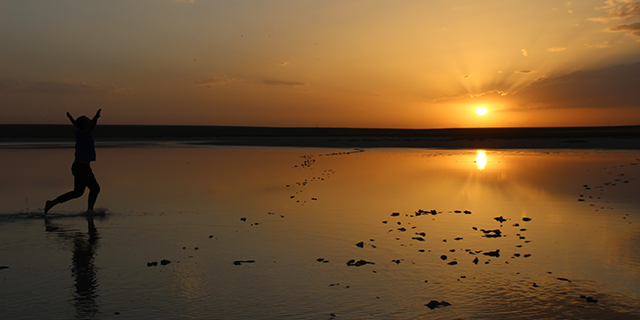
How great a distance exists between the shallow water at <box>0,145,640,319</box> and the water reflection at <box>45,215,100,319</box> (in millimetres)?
31

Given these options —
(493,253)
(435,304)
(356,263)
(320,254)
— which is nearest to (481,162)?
(493,253)

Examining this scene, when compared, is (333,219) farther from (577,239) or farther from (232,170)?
(232,170)

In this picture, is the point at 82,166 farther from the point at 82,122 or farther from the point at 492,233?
the point at 492,233

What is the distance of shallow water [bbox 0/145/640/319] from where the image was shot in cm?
603

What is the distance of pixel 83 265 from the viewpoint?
25.2ft

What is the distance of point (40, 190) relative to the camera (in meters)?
16.6

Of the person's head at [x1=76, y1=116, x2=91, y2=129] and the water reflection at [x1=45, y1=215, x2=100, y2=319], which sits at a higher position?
the person's head at [x1=76, y1=116, x2=91, y2=129]

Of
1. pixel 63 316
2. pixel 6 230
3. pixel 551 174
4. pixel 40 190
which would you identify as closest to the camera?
pixel 63 316

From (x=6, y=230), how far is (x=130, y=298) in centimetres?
586

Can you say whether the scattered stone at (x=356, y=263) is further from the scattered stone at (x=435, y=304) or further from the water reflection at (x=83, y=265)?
the water reflection at (x=83, y=265)

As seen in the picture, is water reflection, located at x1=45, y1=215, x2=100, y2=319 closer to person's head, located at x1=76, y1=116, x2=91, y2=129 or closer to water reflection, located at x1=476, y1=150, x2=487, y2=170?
person's head, located at x1=76, y1=116, x2=91, y2=129

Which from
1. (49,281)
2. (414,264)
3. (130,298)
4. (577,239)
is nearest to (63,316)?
(130,298)

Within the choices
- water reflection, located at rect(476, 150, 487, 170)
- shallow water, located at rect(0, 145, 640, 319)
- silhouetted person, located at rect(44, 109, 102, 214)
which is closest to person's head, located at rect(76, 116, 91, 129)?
silhouetted person, located at rect(44, 109, 102, 214)

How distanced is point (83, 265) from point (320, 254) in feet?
12.4
